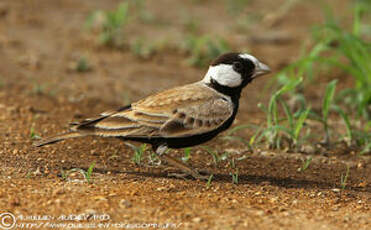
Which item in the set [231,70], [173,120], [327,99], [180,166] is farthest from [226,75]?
[327,99]

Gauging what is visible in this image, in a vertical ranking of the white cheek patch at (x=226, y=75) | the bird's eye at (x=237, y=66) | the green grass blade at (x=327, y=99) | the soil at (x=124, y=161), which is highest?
the bird's eye at (x=237, y=66)

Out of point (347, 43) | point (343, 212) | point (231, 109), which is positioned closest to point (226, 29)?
point (347, 43)

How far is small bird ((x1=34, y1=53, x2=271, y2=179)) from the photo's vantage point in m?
4.64

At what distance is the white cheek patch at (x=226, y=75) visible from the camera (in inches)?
196

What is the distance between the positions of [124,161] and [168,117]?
720 millimetres

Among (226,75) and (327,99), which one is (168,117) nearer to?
(226,75)

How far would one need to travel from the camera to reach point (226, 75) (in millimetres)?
4965

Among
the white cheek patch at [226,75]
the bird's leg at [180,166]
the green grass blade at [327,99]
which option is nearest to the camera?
the bird's leg at [180,166]

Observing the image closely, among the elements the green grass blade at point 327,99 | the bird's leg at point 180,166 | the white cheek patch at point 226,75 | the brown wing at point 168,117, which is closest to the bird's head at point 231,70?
the white cheek patch at point 226,75

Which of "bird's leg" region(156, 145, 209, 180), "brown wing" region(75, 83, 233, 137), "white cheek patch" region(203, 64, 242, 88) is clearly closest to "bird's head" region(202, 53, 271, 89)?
"white cheek patch" region(203, 64, 242, 88)

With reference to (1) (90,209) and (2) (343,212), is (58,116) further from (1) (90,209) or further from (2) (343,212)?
(2) (343,212)

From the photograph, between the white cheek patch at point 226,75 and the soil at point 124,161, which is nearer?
the soil at point 124,161

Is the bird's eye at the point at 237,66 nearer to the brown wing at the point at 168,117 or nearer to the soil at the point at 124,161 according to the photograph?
the brown wing at the point at 168,117

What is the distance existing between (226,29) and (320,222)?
6.78m
